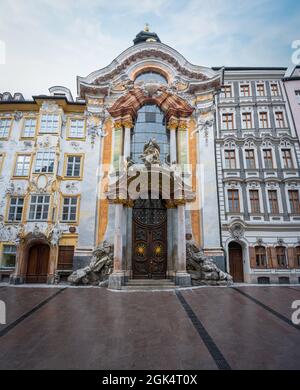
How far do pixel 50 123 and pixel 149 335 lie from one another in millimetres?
17196

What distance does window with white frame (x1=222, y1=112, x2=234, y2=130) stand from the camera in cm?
1812

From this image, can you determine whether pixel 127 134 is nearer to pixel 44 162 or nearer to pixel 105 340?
pixel 44 162

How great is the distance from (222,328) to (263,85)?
20703 millimetres

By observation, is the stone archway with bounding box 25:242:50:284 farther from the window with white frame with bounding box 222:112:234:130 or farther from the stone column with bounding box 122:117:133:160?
the window with white frame with bounding box 222:112:234:130

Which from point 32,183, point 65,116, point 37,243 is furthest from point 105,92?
point 37,243

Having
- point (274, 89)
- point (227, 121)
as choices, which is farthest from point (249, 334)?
point (274, 89)

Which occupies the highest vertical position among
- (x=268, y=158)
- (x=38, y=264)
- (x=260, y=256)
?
(x=268, y=158)

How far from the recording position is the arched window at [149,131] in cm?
1686

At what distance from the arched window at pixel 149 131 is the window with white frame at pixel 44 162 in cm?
626

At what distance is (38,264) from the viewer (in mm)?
15445

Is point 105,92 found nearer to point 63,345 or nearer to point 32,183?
point 32,183

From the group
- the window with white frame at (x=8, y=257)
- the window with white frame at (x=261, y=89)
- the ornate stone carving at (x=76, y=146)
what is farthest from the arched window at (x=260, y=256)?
the window with white frame at (x=8, y=257)

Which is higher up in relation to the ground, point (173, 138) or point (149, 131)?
point (149, 131)

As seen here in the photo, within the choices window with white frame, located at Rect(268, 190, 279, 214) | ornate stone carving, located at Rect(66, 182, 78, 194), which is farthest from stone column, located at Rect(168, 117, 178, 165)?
window with white frame, located at Rect(268, 190, 279, 214)
